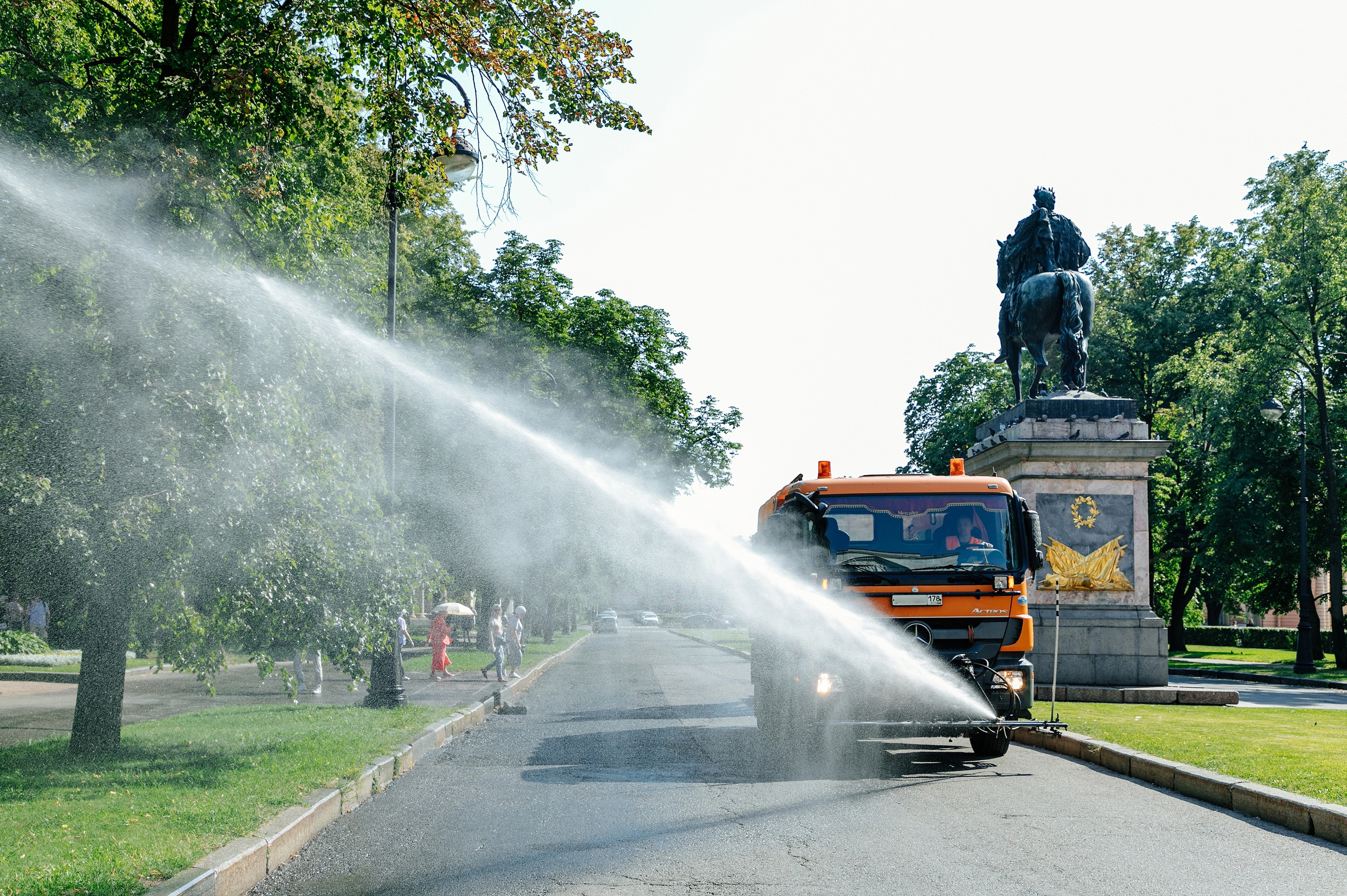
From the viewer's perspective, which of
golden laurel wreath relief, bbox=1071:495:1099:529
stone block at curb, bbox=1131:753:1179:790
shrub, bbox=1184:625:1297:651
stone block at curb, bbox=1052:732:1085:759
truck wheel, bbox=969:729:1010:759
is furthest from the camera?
shrub, bbox=1184:625:1297:651

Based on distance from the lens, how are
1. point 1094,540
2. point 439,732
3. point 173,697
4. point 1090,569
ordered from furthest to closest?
1. point 173,697
2. point 1094,540
3. point 1090,569
4. point 439,732

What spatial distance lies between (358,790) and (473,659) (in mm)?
24316

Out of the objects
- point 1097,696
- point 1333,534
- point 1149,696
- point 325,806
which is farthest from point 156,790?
point 1333,534

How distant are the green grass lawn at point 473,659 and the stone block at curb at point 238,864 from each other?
61.2ft

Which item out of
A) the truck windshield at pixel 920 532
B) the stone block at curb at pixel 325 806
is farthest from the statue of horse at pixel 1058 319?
the stone block at curb at pixel 325 806

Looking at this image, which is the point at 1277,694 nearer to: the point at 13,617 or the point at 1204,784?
the point at 1204,784

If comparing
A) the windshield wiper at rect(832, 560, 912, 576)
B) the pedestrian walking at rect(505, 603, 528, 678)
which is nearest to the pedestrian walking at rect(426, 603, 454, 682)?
the pedestrian walking at rect(505, 603, 528, 678)

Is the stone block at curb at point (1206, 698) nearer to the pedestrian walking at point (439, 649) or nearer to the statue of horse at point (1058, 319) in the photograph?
the statue of horse at point (1058, 319)

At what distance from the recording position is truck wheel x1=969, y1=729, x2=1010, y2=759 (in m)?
11.6

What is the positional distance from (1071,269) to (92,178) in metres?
16.9

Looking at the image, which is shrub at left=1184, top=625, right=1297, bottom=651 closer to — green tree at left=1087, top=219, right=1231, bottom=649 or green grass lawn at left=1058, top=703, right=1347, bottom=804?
green tree at left=1087, top=219, right=1231, bottom=649

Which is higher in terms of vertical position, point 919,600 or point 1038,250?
point 1038,250

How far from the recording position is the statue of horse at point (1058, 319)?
20.3 m

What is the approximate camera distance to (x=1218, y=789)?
30.2 ft
